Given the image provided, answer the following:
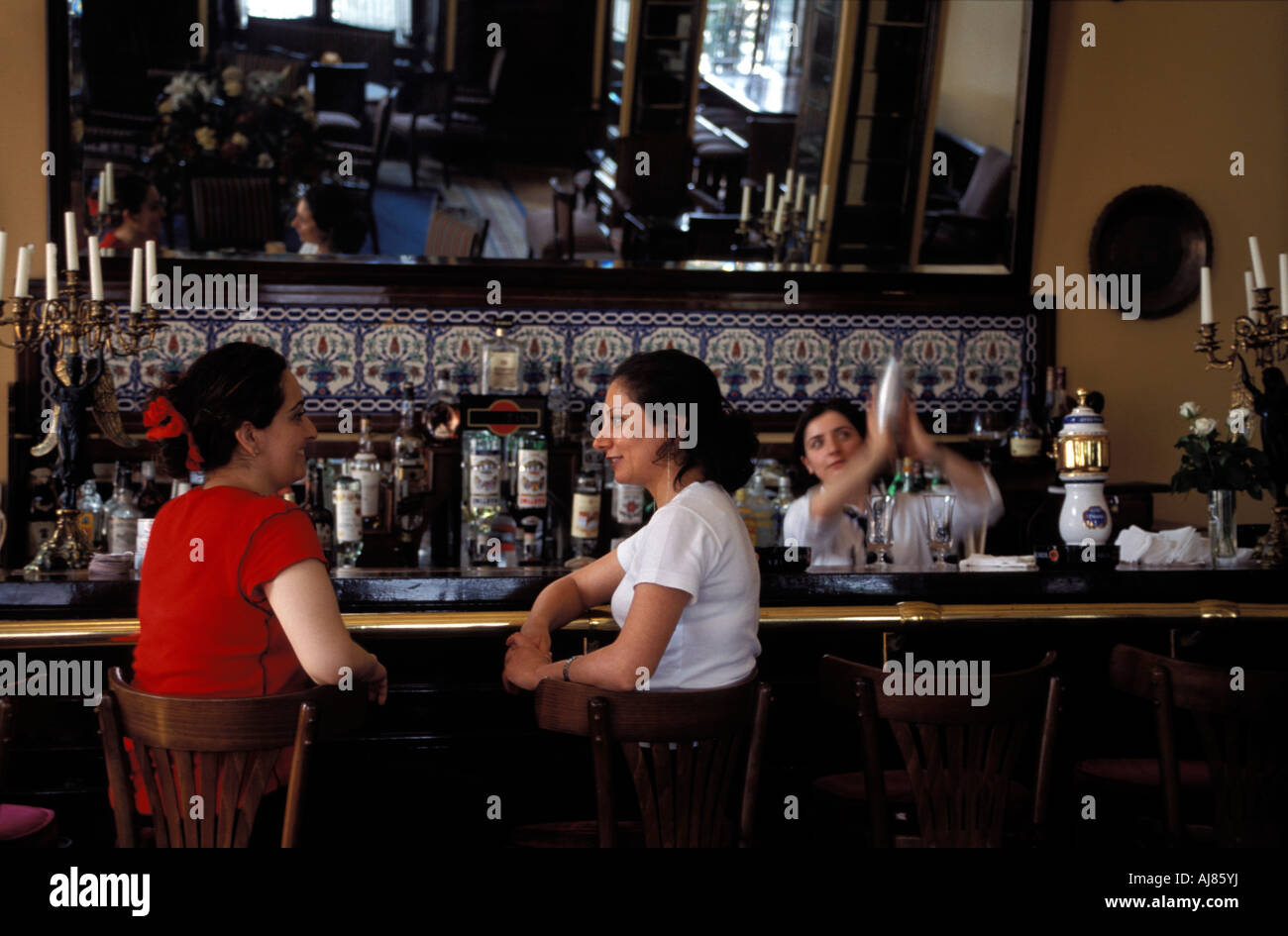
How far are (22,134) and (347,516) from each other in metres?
2.28

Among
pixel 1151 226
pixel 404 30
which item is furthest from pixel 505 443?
pixel 1151 226

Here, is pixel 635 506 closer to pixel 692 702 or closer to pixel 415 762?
pixel 415 762

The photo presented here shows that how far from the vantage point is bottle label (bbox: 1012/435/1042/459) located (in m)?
4.90

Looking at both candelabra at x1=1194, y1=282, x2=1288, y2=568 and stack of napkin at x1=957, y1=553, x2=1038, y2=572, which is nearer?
stack of napkin at x1=957, y1=553, x2=1038, y2=572

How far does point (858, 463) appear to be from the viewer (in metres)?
3.60

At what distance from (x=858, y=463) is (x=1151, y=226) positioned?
7.83 feet

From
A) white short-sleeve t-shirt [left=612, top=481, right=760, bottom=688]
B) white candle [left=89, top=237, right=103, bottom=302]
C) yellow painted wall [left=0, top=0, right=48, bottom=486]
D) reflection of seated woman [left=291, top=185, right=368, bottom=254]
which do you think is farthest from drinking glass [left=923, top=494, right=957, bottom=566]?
yellow painted wall [left=0, top=0, right=48, bottom=486]

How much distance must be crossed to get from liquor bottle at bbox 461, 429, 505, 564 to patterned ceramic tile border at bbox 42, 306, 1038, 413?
3.41 ft

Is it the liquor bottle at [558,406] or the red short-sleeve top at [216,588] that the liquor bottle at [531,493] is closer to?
the liquor bottle at [558,406]

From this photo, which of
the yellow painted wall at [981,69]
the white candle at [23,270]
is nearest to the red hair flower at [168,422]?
the white candle at [23,270]

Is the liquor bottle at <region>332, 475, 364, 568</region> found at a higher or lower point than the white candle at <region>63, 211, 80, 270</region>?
lower

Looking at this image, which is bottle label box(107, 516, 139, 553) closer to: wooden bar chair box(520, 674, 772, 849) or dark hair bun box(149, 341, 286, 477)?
dark hair bun box(149, 341, 286, 477)

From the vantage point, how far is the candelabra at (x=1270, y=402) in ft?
11.4

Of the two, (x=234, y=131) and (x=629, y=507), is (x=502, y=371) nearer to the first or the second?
(x=629, y=507)
